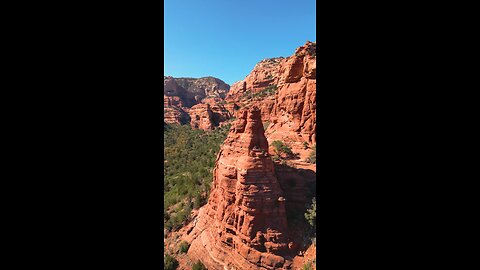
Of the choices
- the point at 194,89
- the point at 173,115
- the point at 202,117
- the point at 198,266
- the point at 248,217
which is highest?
the point at 194,89

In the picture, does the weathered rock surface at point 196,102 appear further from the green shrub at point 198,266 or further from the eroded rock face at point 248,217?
the green shrub at point 198,266

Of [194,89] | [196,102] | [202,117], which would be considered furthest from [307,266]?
[194,89]

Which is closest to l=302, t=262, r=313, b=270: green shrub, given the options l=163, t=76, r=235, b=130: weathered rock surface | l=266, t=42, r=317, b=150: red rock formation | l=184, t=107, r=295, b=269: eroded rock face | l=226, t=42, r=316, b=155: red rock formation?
l=184, t=107, r=295, b=269: eroded rock face

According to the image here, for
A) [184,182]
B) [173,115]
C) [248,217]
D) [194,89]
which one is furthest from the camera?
[194,89]

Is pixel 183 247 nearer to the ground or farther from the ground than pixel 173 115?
nearer to the ground

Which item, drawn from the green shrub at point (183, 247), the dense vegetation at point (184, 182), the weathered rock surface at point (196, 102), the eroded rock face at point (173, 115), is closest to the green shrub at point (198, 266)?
the green shrub at point (183, 247)

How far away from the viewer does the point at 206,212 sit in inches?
643

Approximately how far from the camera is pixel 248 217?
12.8 meters

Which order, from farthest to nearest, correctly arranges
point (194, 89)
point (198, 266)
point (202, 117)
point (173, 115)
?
point (194, 89) < point (173, 115) < point (202, 117) < point (198, 266)

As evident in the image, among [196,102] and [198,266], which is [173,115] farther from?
[198,266]
